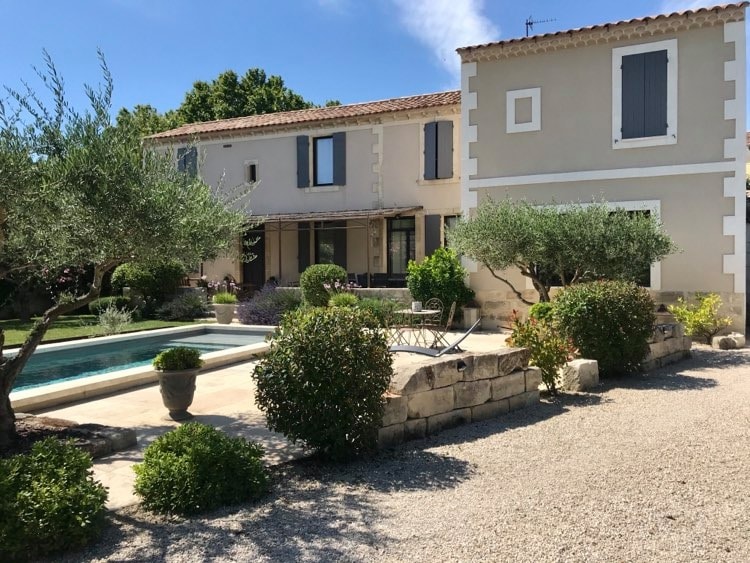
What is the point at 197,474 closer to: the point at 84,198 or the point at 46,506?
the point at 46,506

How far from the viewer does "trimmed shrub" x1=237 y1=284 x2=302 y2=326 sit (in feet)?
53.0

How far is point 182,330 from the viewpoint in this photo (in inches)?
560

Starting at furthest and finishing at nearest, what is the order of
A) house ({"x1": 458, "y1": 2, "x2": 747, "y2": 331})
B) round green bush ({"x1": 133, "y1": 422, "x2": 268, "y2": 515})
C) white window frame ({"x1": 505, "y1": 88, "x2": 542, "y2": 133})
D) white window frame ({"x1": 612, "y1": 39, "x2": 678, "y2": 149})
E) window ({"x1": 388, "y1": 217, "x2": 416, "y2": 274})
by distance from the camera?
window ({"x1": 388, "y1": 217, "x2": 416, "y2": 274}) < white window frame ({"x1": 505, "y1": 88, "x2": 542, "y2": 133}) < white window frame ({"x1": 612, "y1": 39, "x2": 678, "y2": 149}) < house ({"x1": 458, "y1": 2, "x2": 747, "y2": 331}) < round green bush ({"x1": 133, "y1": 422, "x2": 268, "y2": 515})

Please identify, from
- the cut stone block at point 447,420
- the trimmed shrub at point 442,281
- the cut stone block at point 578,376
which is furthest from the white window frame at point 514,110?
the cut stone block at point 447,420

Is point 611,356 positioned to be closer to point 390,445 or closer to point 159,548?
point 390,445

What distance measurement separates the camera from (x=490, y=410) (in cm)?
648

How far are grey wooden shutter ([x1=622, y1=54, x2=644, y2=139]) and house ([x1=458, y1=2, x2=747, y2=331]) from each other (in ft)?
0.07

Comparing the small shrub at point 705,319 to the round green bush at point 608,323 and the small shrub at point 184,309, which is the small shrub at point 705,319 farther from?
the small shrub at point 184,309

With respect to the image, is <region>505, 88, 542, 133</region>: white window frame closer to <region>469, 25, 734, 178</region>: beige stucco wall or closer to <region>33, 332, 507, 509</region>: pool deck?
<region>469, 25, 734, 178</region>: beige stucco wall

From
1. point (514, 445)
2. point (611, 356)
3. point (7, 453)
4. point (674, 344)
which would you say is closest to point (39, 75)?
point (7, 453)

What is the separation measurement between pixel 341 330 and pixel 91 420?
332cm

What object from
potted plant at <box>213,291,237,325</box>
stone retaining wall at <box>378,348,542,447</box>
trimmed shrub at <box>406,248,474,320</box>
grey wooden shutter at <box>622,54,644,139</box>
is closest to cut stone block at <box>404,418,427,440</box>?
stone retaining wall at <box>378,348,542,447</box>

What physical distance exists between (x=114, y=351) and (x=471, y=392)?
28.0 feet

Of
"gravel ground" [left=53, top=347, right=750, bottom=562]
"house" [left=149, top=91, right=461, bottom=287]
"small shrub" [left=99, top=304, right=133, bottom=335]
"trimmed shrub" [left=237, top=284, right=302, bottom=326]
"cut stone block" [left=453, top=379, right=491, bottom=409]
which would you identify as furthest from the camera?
"house" [left=149, top=91, right=461, bottom=287]
